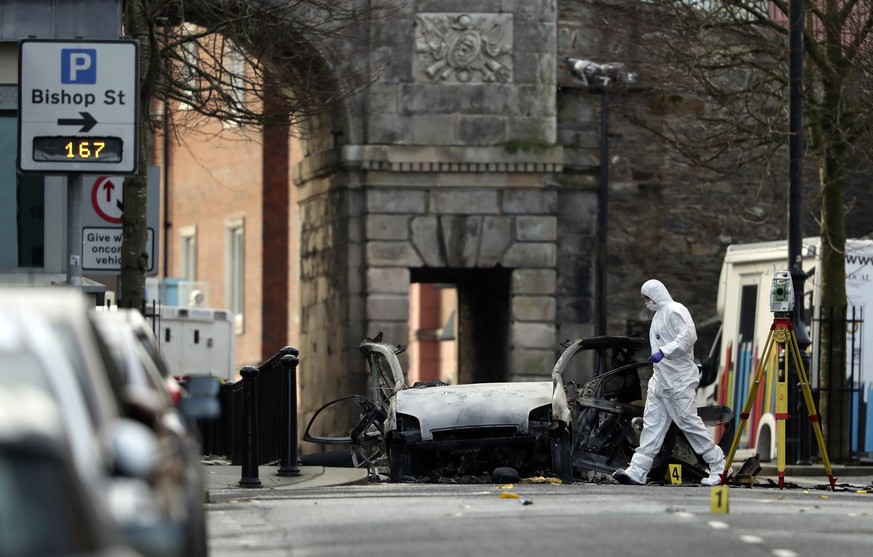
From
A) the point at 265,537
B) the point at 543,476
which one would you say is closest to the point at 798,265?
the point at 543,476

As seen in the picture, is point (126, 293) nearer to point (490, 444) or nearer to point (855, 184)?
point (490, 444)

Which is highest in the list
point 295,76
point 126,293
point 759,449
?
point 295,76

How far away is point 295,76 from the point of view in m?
29.4

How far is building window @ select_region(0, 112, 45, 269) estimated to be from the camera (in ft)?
75.3

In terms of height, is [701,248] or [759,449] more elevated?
[701,248]

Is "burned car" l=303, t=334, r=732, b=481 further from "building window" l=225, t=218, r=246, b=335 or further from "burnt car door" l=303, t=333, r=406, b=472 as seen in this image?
"building window" l=225, t=218, r=246, b=335

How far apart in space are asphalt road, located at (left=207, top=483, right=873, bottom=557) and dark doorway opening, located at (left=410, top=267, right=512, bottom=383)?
17.6 meters

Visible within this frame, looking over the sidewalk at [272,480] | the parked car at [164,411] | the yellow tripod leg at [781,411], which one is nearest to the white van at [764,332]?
the sidewalk at [272,480]

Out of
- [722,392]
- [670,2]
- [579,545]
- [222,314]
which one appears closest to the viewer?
[579,545]

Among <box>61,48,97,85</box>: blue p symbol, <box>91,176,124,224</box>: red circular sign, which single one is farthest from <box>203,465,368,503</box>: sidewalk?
<box>91,176,124,224</box>: red circular sign

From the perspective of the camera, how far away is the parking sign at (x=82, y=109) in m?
14.3

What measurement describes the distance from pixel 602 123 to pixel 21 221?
1079cm

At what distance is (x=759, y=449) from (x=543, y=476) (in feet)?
31.9

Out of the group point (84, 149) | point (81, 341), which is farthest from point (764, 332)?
point (81, 341)
